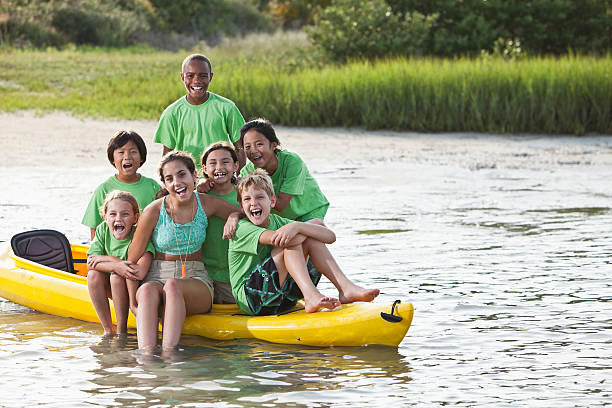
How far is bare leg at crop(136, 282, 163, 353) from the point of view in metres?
5.14

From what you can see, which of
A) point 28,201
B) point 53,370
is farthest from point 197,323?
point 28,201

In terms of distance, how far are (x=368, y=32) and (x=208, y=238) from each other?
14.8 metres

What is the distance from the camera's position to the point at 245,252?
5250 mm

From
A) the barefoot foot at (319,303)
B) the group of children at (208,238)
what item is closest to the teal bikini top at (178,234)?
the group of children at (208,238)

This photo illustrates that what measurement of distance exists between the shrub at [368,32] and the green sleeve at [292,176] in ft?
45.3

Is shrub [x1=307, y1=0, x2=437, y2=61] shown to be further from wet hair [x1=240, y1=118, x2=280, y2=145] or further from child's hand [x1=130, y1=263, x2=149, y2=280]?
child's hand [x1=130, y1=263, x2=149, y2=280]

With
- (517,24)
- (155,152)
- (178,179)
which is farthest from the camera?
(517,24)

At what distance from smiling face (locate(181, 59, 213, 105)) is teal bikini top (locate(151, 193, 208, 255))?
974mm

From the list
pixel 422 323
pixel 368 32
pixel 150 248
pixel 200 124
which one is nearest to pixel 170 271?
pixel 150 248

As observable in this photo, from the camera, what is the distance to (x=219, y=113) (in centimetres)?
609

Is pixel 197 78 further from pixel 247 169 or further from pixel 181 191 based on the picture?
pixel 181 191

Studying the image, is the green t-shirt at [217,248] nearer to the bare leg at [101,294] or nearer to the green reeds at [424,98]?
the bare leg at [101,294]

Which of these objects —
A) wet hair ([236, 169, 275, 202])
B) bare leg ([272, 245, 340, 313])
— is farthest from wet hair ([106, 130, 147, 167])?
bare leg ([272, 245, 340, 313])

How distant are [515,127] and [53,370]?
1089cm
